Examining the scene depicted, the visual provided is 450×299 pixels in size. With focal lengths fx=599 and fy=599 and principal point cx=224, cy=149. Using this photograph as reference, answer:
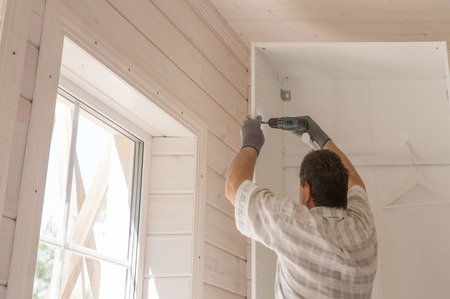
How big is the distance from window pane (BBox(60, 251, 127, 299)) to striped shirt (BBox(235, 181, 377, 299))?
1.95 feet

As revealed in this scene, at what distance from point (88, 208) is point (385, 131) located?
1445 mm

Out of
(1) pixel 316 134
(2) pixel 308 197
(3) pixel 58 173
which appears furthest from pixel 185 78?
(2) pixel 308 197

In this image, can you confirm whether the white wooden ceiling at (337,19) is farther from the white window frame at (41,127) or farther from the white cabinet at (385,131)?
the white window frame at (41,127)

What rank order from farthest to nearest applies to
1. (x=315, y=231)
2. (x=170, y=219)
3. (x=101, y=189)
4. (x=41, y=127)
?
(x=170, y=219), (x=101, y=189), (x=315, y=231), (x=41, y=127)

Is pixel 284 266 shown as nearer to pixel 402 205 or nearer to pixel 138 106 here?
pixel 138 106

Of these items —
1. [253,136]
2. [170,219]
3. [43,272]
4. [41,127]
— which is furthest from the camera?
[170,219]

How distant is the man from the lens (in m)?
1.66

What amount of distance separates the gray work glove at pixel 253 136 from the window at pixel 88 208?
1.79 ft

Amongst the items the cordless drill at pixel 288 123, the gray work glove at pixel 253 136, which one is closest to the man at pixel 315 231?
the gray work glove at pixel 253 136

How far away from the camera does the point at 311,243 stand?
5.46ft

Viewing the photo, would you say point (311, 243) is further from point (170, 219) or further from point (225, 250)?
point (225, 250)

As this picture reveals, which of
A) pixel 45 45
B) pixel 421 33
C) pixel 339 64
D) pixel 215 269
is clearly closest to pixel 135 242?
pixel 215 269

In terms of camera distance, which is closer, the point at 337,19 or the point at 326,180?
the point at 326,180

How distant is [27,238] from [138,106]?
86 centimetres
